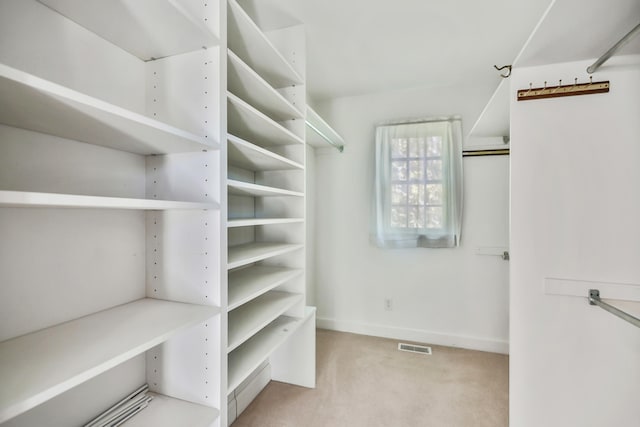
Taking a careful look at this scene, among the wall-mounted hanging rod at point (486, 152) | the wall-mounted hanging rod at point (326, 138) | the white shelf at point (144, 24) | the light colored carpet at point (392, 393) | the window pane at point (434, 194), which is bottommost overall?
the light colored carpet at point (392, 393)

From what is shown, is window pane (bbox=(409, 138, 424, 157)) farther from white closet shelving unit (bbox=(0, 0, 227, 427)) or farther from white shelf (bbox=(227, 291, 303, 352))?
white closet shelving unit (bbox=(0, 0, 227, 427))

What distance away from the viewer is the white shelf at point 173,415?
897mm

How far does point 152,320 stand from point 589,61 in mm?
2136

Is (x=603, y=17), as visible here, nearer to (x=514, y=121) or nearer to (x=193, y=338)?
(x=514, y=121)

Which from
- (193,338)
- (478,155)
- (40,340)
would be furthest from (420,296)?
(40,340)

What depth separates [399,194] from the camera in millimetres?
2697

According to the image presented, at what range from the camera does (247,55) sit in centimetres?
144

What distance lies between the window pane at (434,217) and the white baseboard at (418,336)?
1062mm

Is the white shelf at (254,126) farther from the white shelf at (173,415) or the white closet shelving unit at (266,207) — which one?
the white shelf at (173,415)

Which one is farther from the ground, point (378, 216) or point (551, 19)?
point (551, 19)

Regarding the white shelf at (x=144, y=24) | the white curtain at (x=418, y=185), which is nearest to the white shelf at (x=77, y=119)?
the white shelf at (x=144, y=24)

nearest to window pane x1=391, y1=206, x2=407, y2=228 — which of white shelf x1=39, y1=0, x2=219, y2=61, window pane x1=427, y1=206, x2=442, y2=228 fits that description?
window pane x1=427, y1=206, x2=442, y2=228

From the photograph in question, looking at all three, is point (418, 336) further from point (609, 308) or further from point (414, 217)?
point (609, 308)

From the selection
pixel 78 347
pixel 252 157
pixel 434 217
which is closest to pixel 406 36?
pixel 252 157
